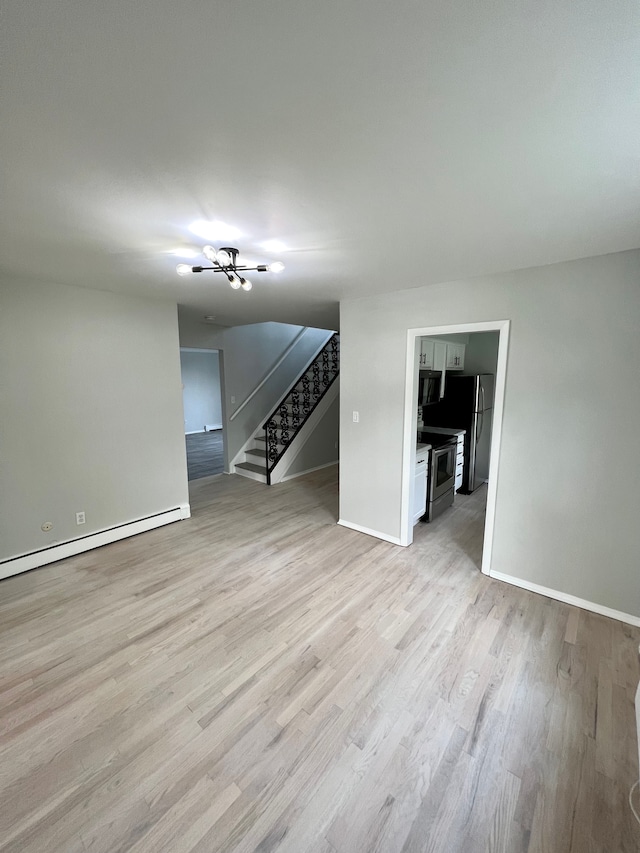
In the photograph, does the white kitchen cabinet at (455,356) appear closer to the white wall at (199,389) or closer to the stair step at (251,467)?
the stair step at (251,467)

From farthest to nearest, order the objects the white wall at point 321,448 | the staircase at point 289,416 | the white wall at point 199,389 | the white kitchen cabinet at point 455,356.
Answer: the white wall at point 199,389, the white wall at point 321,448, the staircase at point 289,416, the white kitchen cabinet at point 455,356

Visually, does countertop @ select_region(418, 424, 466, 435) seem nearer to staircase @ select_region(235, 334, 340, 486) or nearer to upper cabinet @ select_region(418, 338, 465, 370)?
upper cabinet @ select_region(418, 338, 465, 370)

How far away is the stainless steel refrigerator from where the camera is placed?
4828mm

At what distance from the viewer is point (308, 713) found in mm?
1780

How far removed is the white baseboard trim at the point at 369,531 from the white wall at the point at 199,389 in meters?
6.67

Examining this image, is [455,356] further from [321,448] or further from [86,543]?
[86,543]

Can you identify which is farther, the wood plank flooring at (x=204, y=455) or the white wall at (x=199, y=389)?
the white wall at (x=199, y=389)

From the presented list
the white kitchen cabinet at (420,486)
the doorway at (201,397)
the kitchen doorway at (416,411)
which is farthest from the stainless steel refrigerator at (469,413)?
the doorway at (201,397)

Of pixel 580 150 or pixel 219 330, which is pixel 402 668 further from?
pixel 219 330

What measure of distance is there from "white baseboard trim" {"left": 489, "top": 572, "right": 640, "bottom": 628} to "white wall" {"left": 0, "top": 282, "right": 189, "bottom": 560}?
11.7 ft

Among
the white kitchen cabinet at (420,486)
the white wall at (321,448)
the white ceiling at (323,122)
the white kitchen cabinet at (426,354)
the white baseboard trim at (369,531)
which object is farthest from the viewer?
the white wall at (321,448)

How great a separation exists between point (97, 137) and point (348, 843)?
2723 millimetres

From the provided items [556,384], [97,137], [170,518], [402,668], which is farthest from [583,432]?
[170,518]

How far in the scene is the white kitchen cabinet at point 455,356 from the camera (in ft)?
15.4
